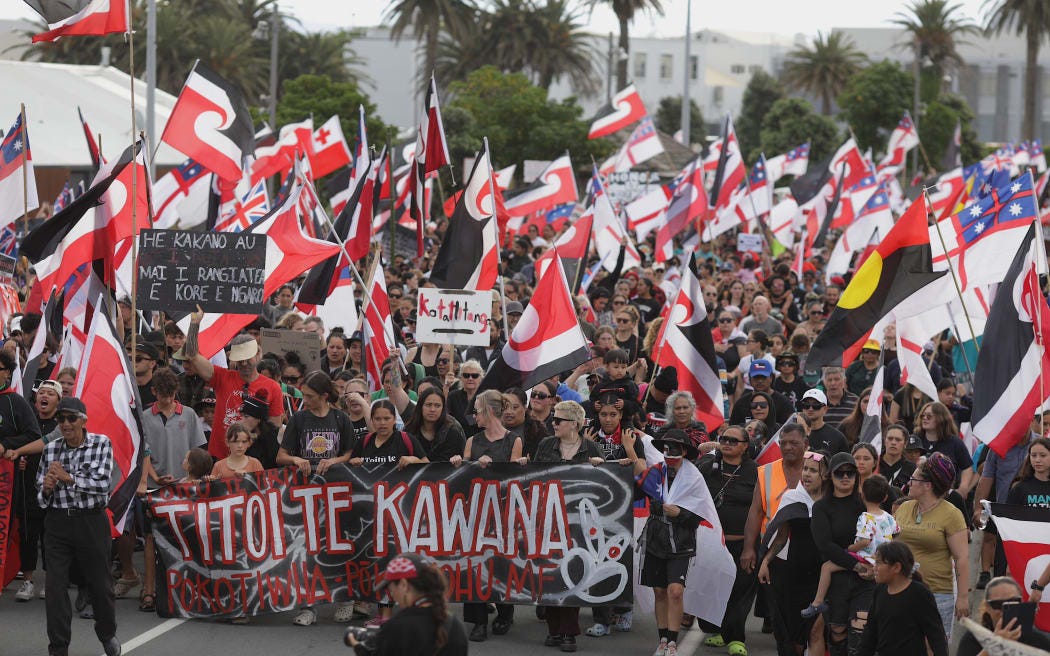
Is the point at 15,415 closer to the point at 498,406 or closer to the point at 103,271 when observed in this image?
the point at 103,271

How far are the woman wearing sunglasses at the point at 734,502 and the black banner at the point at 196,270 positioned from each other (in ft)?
12.9

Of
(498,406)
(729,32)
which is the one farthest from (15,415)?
(729,32)

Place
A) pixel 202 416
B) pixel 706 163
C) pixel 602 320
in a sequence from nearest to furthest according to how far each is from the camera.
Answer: pixel 202 416 < pixel 602 320 < pixel 706 163

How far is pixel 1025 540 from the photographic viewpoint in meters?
8.66

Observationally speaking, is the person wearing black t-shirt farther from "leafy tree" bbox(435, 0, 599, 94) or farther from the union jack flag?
"leafy tree" bbox(435, 0, 599, 94)

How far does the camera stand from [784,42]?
121438mm

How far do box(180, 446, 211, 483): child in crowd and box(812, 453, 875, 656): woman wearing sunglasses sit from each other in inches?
153

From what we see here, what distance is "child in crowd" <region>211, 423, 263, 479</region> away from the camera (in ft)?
32.5

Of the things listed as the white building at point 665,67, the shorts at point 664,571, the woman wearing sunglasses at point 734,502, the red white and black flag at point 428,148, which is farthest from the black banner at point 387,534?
the white building at point 665,67

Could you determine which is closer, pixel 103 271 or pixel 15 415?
pixel 15 415

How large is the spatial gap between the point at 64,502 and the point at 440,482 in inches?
92.3

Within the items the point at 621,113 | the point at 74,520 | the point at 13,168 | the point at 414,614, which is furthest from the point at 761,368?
the point at 621,113

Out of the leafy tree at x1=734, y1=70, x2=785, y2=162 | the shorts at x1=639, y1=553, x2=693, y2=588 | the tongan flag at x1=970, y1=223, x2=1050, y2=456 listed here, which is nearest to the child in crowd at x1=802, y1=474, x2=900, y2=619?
the shorts at x1=639, y1=553, x2=693, y2=588

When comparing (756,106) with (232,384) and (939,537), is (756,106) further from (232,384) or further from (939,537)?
(939,537)
